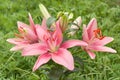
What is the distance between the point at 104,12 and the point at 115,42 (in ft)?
2.52

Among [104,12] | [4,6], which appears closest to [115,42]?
[104,12]

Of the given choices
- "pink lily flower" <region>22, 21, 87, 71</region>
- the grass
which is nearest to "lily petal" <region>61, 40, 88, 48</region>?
"pink lily flower" <region>22, 21, 87, 71</region>

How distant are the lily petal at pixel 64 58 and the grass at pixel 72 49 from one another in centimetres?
16

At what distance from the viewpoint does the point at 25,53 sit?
183 cm

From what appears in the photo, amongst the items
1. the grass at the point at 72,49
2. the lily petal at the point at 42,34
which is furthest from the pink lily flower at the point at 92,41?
the lily petal at the point at 42,34

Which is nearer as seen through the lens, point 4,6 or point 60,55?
point 60,55

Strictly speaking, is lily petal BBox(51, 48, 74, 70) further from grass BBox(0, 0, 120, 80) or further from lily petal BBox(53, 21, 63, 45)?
grass BBox(0, 0, 120, 80)

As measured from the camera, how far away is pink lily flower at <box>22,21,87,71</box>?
181cm

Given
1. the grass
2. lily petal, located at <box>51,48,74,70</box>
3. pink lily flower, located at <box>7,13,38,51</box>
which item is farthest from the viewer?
the grass

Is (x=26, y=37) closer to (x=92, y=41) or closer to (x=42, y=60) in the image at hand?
(x=42, y=60)

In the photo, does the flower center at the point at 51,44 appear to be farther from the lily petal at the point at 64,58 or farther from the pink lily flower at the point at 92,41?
the pink lily flower at the point at 92,41

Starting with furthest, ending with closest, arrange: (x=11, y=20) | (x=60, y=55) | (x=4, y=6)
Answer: (x=4, y=6) < (x=11, y=20) < (x=60, y=55)

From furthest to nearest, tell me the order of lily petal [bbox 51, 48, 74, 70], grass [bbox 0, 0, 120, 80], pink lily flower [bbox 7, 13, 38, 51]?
1. grass [bbox 0, 0, 120, 80]
2. pink lily flower [bbox 7, 13, 38, 51]
3. lily petal [bbox 51, 48, 74, 70]

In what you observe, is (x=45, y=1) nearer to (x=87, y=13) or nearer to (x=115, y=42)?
(x=87, y=13)
